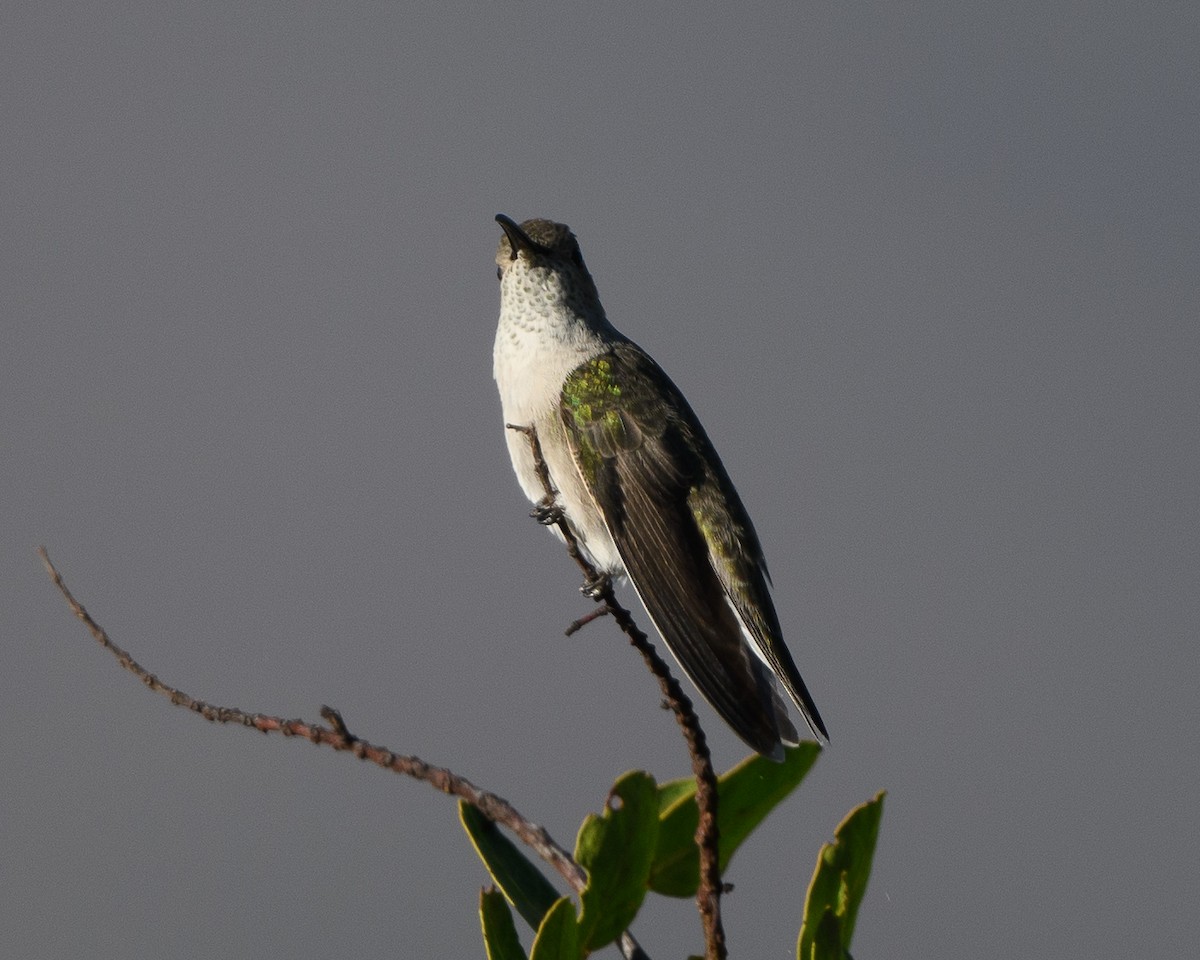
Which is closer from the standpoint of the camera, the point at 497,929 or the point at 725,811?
the point at 497,929

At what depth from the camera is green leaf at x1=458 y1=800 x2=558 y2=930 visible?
5.76 feet

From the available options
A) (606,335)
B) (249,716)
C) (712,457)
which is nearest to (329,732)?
(249,716)

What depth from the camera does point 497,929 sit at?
1748mm

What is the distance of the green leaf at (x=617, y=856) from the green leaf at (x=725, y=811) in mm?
116

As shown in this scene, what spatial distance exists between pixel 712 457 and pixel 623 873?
2.68 m

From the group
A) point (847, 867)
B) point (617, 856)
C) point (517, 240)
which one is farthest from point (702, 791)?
point (517, 240)

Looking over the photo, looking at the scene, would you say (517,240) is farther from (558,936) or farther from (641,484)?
(558,936)

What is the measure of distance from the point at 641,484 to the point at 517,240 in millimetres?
1129

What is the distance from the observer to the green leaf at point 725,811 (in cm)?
189

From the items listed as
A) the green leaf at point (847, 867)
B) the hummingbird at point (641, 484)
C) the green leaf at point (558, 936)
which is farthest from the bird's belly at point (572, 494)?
the green leaf at point (558, 936)

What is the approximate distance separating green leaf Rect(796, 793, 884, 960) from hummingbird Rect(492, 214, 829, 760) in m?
1.66

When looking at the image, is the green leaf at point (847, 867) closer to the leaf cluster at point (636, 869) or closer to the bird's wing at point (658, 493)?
the leaf cluster at point (636, 869)

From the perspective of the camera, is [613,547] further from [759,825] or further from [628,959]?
[628,959]

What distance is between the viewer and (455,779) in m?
1.65
